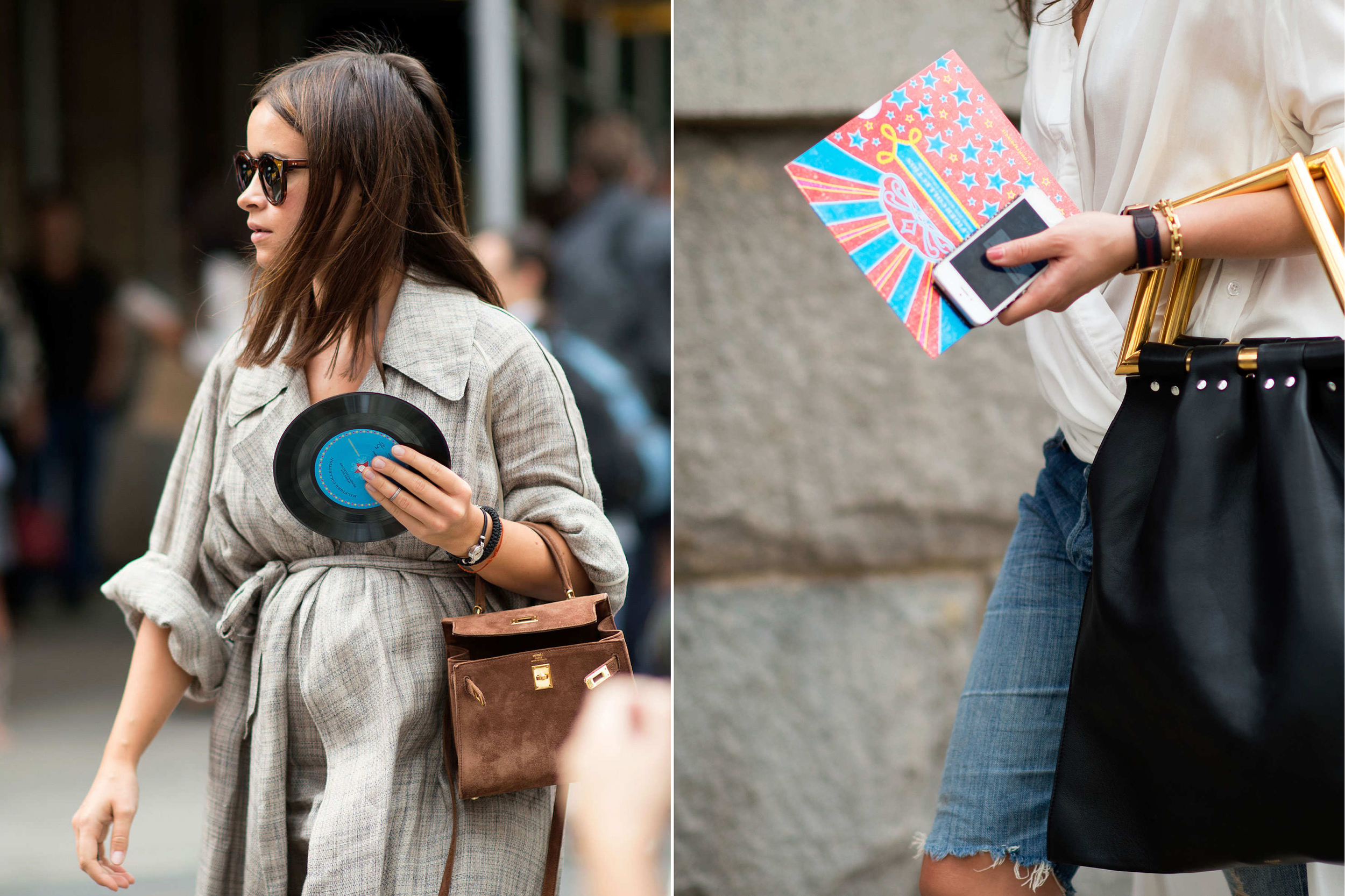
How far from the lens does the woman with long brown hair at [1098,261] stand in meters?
1.67

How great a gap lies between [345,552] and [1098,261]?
1106mm

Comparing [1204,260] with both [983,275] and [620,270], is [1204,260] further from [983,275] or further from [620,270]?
[620,270]

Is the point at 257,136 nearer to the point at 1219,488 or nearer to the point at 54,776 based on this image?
the point at 1219,488

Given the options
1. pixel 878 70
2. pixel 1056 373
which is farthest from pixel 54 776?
pixel 1056 373

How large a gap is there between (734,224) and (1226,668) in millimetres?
2105

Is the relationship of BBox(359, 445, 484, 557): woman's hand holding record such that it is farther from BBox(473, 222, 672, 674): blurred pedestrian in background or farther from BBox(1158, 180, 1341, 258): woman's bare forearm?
BBox(473, 222, 672, 674): blurred pedestrian in background

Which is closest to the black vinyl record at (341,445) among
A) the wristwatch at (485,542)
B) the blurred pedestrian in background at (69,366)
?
the wristwatch at (485,542)

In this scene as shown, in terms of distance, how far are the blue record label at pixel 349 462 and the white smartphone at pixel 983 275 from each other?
76 centimetres

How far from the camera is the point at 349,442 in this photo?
5.52 ft

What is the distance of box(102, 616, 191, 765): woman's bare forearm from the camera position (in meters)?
1.89

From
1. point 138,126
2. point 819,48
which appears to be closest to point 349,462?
point 819,48

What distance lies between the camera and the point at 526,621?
1.79 m

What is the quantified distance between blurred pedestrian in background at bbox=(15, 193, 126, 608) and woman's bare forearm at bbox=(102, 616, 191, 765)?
7455mm

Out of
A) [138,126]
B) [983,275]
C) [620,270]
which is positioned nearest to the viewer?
[983,275]
